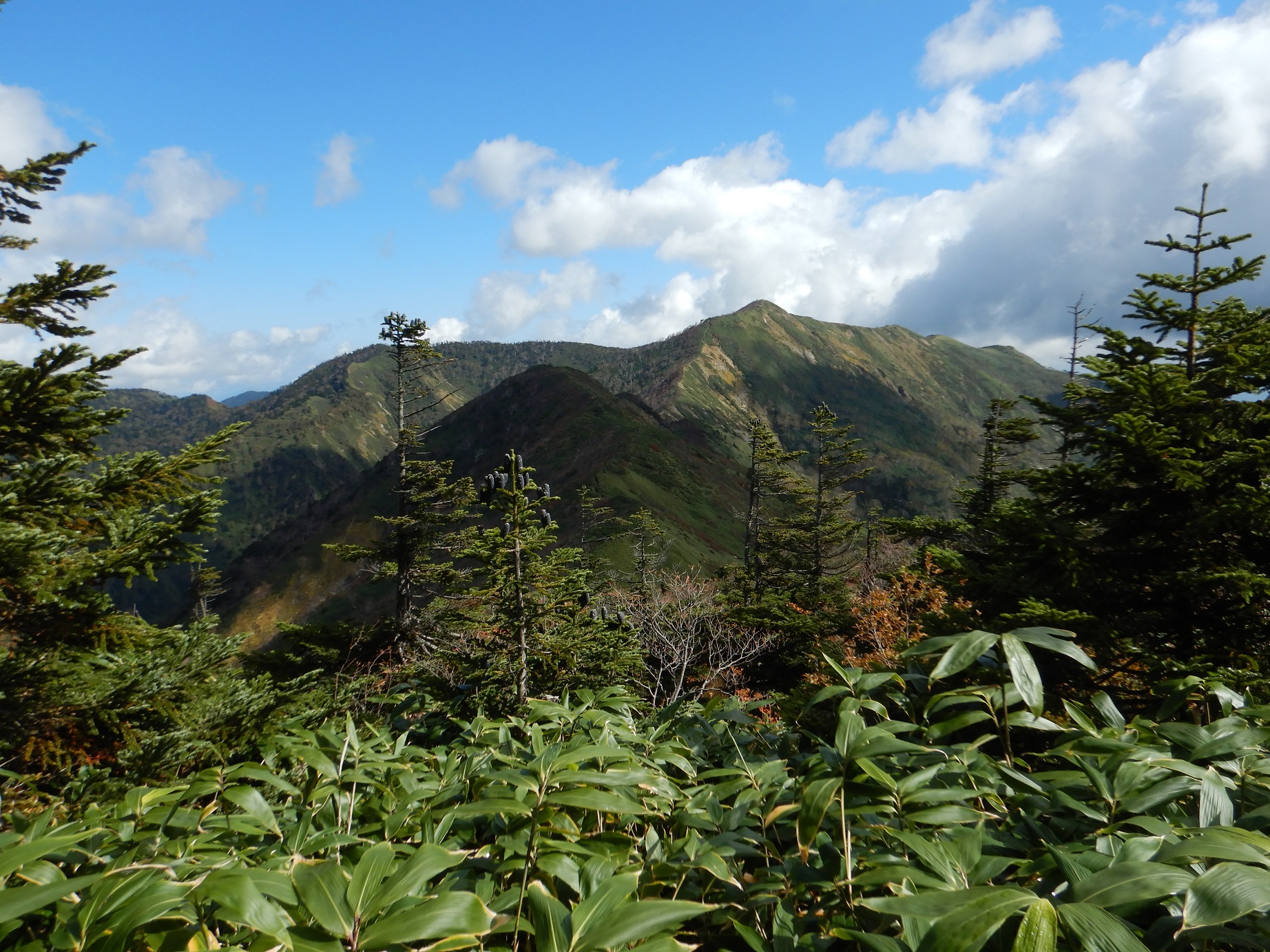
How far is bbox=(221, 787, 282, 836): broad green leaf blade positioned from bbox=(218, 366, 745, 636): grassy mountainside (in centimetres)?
4838

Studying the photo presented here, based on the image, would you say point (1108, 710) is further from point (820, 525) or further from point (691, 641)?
point (820, 525)

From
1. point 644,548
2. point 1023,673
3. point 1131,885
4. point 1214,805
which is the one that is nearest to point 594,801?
point 1131,885

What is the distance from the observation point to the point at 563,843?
3.93 ft

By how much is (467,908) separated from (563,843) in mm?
424

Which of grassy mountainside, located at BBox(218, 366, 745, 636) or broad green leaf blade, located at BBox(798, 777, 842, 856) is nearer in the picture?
broad green leaf blade, located at BBox(798, 777, 842, 856)

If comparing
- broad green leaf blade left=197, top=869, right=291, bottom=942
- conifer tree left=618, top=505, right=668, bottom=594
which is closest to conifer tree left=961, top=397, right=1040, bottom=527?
conifer tree left=618, top=505, right=668, bottom=594

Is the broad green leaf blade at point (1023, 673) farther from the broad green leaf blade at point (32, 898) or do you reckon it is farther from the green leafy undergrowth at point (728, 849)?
the broad green leaf blade at point (32, 898)

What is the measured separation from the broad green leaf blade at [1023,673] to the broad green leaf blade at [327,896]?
1.21 m

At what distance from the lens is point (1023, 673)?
4.00 feet

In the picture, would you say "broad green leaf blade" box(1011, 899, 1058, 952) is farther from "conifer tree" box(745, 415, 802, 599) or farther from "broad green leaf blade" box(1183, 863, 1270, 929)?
"conifer tree" box(745, 415, 802, 599)

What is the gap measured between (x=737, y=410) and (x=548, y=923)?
131 m

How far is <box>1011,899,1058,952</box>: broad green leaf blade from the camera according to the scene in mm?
663

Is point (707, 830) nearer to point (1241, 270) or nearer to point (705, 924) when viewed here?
point (705, 924)

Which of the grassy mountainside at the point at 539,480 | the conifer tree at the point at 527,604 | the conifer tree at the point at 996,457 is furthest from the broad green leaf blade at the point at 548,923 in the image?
the grassy mountainside at the point at 539,480
